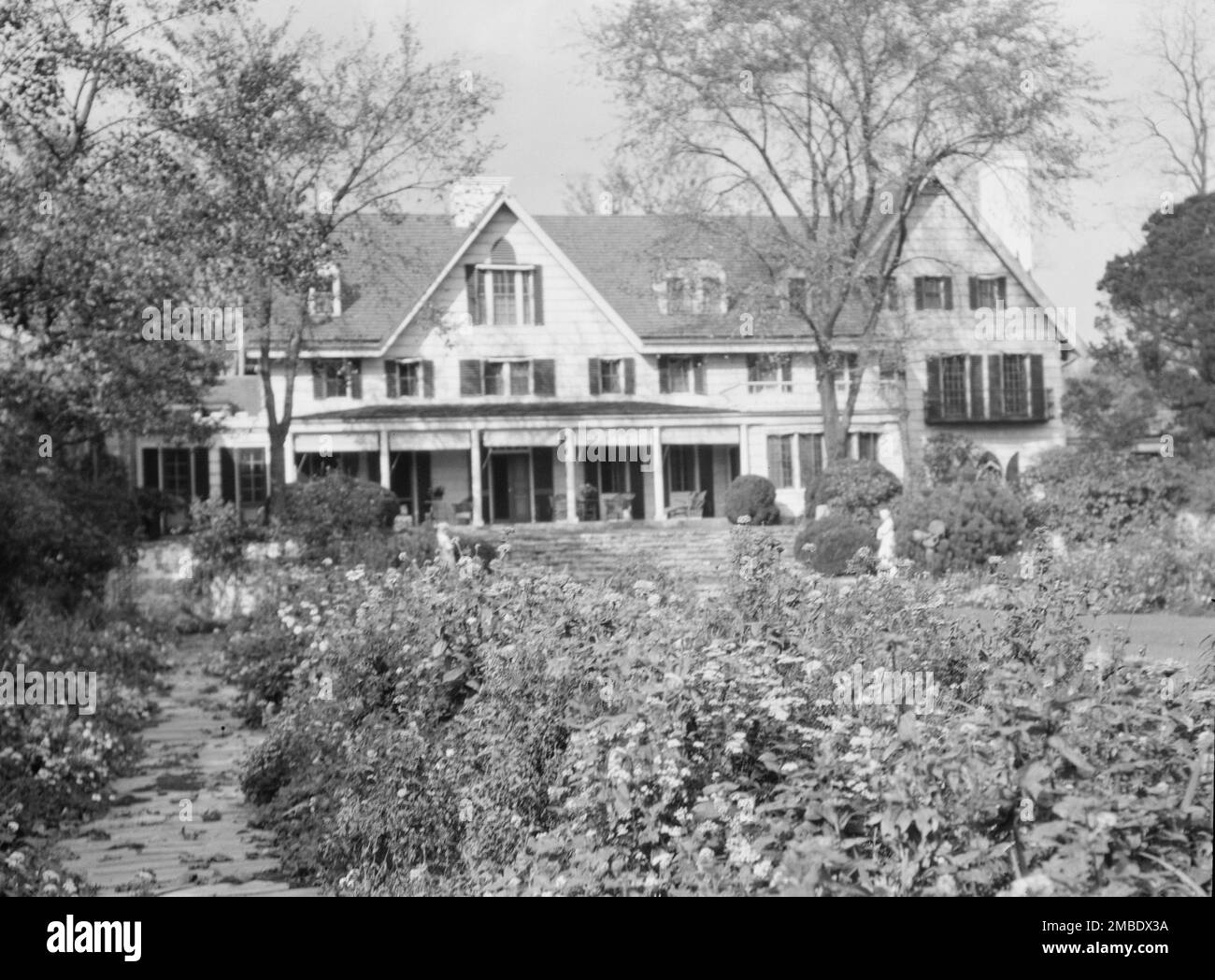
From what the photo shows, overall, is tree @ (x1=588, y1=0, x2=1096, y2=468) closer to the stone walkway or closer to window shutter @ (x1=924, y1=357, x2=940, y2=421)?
window shutter @ (x1=924, y1=357, x2=940, y2=421)

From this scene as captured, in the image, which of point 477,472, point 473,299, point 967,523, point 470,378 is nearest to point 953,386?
point 470,378

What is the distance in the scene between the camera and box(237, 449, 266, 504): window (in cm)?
3559

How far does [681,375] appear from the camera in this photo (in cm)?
3850

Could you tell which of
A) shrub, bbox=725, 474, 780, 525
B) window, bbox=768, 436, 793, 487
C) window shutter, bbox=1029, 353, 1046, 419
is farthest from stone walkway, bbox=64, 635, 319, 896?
window shutter, bbox=1029, 353, 1046, 419

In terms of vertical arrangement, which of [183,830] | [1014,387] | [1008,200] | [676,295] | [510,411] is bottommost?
[183,830]

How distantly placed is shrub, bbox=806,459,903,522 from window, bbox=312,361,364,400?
11654mm

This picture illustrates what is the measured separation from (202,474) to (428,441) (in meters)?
5.22

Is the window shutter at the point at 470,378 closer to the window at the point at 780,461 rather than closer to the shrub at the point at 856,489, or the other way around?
the window at the point at 780,461

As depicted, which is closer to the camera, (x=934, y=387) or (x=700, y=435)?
(x=700, y=435)

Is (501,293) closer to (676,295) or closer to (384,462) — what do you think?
(676,295)
